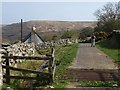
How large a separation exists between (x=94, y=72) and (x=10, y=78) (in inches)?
159

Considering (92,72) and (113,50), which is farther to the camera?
(113,50)

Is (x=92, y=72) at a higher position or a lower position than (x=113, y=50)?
higher

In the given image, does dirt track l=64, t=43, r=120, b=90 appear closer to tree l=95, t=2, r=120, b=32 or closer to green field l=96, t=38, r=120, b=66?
green field l=96, t=38, r=120, b=66

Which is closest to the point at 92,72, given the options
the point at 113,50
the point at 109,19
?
the point at 113,50

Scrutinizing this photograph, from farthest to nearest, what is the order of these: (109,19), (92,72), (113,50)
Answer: (109,19) → (113,50) → (92,72)

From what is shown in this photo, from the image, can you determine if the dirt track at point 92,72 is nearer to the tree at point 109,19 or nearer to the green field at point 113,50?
the green field at point 113,50

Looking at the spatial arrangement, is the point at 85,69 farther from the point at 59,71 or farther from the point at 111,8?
the point at 111,8

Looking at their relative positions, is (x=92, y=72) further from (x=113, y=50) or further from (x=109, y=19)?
(x=109, y=19)

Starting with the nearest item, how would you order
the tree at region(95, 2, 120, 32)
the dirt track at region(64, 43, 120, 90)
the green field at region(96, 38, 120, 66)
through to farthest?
the dirt track at region(64, 43, 120, 90), the green field at region(96, 38, 120, 66), the tree at region(95, 2, 120, 32)

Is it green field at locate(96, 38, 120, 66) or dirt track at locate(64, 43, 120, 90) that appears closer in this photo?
dirt track at locate(64, 43, 120, 90)

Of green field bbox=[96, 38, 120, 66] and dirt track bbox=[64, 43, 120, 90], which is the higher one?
dirt track bbox=[64, 43, 120, 90]

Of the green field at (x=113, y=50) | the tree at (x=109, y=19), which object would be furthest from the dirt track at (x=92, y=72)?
the tree at (x=109, y=19)

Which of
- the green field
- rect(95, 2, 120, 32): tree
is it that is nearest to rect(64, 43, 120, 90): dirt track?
the green field

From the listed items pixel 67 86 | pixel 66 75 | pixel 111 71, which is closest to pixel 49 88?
pixel 67 86
